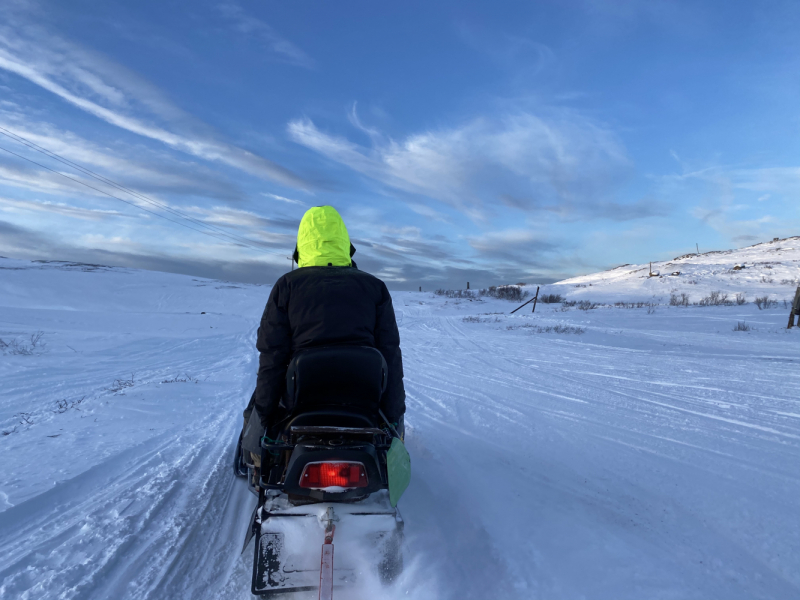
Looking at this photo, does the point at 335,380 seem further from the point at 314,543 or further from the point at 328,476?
the point at 314,543

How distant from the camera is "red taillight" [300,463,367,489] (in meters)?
2.17

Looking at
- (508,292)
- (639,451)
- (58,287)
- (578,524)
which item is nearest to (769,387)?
(639,451)

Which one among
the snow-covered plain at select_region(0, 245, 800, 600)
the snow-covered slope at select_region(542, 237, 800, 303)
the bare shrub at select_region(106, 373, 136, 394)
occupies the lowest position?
the bare shrub at select_region(106, 373, 136, 394)

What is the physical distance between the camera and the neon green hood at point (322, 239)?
3006 mm

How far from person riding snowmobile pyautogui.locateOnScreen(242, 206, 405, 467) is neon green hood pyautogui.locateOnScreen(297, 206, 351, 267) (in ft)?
0.13

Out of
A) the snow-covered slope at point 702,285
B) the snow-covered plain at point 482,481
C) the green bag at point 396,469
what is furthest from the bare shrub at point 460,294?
the green bag at point 396,469

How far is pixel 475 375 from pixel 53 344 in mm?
10507

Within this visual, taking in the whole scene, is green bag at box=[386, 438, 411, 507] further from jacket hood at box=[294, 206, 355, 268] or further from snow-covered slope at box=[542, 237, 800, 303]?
snow-covered slope at box=[542, 237, 800, 303]

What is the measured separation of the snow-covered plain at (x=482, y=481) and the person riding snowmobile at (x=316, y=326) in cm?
89

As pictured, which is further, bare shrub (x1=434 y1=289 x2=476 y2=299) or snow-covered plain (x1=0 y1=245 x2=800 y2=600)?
bare shrub (x1=434 y1=289 x2=476 y2=299)

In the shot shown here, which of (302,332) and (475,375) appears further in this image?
(475,375)

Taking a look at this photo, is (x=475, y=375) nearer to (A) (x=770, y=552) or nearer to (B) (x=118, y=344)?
(A) (x=770, y=552)

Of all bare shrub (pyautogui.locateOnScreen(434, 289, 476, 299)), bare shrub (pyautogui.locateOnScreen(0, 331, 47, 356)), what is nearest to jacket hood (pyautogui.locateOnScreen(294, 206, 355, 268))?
bare shrub (pyautogui.locateOnScreen(0, 331, 47, 356))

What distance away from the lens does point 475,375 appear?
27.2 feet
